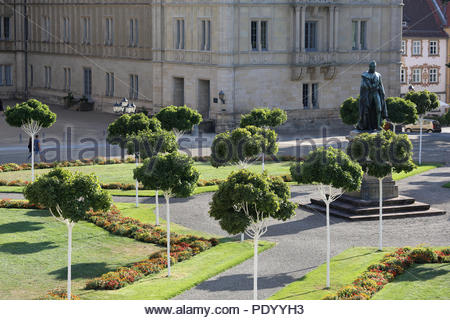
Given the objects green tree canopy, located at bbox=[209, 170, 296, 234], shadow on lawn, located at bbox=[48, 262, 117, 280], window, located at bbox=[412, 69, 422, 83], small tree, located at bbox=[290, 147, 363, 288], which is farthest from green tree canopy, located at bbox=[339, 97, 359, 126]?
window, located at bbox=[412, 69, 422, 83]

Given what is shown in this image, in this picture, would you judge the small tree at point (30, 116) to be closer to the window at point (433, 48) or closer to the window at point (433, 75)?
the window at point (433, 48)

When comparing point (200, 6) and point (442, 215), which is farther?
point (200, 6)

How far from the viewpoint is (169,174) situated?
3195cm

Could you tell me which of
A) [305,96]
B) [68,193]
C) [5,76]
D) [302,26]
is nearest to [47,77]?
[5,76]

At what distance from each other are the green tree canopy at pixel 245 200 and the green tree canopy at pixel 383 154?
9053 millimetres

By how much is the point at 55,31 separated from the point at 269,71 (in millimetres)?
30169

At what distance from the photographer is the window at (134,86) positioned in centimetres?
8167

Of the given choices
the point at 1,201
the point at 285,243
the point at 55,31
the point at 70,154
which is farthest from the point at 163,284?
the point at 55,31

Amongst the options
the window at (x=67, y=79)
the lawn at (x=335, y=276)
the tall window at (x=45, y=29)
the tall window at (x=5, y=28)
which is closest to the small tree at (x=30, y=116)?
the lawn at (x=335, y=276)

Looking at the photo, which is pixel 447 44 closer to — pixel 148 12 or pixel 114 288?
pixel 148 12

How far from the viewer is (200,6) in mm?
71750

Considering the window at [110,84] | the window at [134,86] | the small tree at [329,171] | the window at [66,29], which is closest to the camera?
the small tree at [329,171]

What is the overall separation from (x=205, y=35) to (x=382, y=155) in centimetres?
3789

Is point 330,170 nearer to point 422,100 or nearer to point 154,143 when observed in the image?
point 154,143
